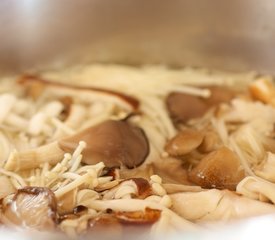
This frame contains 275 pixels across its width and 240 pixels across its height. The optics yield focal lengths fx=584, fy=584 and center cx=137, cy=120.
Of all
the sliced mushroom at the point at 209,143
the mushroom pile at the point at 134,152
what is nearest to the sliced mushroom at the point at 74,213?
the mushroom pile at the point at 134,152

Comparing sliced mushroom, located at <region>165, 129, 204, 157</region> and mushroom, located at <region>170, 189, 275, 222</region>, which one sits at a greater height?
sliced mushroom, located at <region>165, 129, 204, 157</region>

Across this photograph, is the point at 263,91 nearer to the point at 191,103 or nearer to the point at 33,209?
the point at 191,103

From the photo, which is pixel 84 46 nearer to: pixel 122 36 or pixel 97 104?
pixel 122 36

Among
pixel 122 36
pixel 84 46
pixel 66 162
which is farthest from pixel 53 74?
pixel 66 162

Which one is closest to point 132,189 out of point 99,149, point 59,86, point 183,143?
point 99,149

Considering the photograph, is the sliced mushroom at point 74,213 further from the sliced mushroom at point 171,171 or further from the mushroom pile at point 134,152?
the sliced mushroom at point 171,171

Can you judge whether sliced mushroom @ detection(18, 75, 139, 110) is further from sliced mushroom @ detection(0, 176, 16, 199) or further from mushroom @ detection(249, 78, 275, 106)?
sliced mushroom @ detection(0, 176, 16, 199)

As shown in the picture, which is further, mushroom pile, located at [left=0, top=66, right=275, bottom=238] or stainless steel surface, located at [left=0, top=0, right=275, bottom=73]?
stainless steel surface, located at [left=0, top=0, right=275, bottom=73]

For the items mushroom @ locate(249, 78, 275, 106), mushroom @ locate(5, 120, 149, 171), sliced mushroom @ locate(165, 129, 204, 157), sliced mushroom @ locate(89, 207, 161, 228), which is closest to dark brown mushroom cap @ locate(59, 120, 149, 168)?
mushroom @ locate(5, 120, 149, 171)
